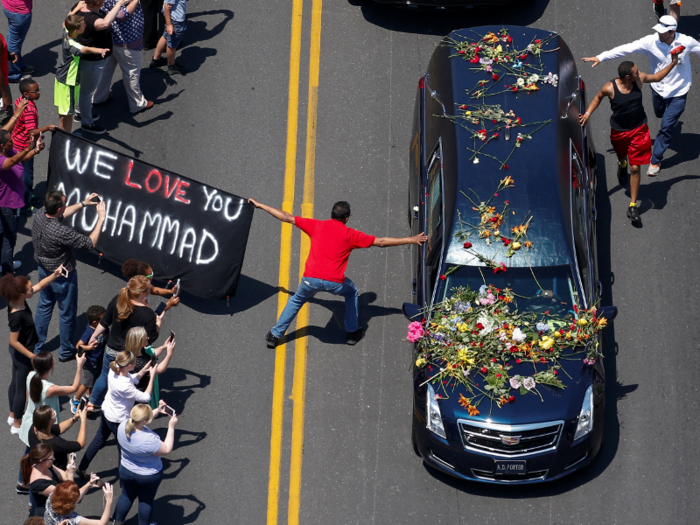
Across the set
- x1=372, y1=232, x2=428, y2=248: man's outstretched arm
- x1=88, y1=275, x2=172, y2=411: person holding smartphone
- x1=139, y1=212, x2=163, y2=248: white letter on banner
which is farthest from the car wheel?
x1=139, y1=212, x2=163, y2=248: white letter on banner

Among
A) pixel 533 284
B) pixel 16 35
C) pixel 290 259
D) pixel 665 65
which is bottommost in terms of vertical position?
pixel 290 259

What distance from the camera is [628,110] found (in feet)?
43.4

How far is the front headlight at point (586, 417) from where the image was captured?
11352mm

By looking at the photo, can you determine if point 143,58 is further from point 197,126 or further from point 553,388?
point 553,388

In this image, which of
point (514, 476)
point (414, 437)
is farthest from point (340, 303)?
point (514, 476)

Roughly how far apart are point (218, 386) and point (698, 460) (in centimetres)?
555

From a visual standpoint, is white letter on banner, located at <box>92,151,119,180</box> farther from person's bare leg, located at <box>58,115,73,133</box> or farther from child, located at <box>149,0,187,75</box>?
child, located at <box>149,0,187,75</box>

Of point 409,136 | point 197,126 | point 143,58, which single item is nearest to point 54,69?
point 143,58

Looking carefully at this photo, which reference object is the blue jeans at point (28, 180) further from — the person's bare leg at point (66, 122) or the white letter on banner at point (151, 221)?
the white letter on banner at point (151, 221)

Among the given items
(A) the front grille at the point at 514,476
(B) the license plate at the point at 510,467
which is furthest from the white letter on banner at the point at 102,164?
(B) the license plate at the point at 510,467

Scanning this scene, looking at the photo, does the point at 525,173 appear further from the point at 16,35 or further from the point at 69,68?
the point at 16,35

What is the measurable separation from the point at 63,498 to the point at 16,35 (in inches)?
304

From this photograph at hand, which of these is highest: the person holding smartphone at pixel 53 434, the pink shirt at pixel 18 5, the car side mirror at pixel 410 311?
the pink shirt at pixel 18 5

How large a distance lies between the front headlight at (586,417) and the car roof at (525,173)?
1.52 metres
